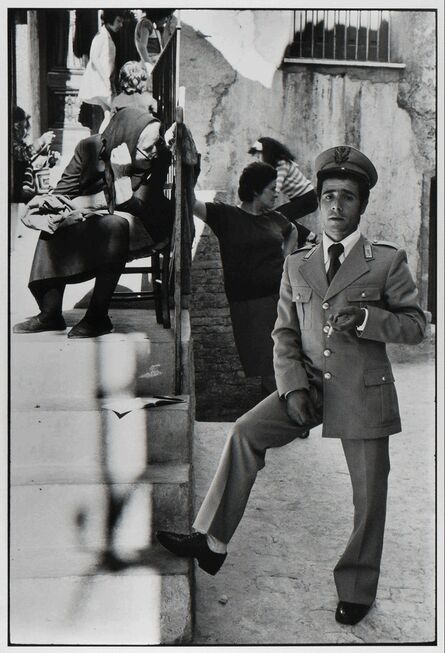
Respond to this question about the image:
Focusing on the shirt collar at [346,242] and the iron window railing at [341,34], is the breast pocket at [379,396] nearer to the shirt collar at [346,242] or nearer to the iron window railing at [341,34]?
the shirt collar at [346,242]

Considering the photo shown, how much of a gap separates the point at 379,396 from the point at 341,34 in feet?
5.36

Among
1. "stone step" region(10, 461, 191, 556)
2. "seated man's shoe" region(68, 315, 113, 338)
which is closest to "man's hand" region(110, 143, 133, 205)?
"seated man's shoe" region(68, 315, 113, 338)

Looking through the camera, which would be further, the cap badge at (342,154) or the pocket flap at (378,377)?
the cap badge at (342,154)

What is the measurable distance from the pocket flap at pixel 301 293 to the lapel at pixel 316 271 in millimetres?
26

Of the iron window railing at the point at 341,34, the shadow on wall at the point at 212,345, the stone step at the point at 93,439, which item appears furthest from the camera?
the shadow on wall at the point at 212,345

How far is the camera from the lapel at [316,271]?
290 cm

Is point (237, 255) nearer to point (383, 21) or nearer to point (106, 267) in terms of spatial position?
point (106, 267)

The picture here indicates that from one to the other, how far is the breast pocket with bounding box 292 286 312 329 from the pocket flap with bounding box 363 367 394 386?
30 centimetres

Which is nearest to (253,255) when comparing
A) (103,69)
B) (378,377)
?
(378,377)

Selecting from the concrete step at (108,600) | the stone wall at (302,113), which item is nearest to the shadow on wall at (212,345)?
the stone wall at (302,113)

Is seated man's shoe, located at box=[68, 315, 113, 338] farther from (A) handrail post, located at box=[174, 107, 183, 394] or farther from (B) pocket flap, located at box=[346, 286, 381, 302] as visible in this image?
(B) pocket flap, located at box=[346, 286, 381, 302]

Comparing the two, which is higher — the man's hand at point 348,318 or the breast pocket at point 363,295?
the breast pocket at point 363,295

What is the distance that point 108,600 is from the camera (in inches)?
111

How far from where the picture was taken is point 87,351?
318 cm
